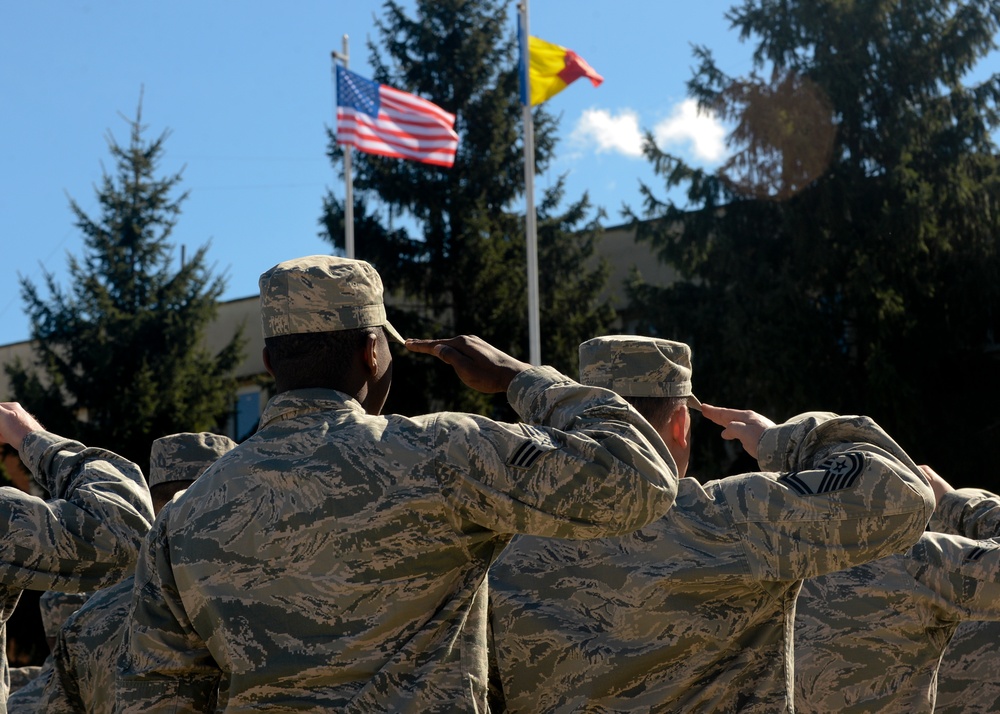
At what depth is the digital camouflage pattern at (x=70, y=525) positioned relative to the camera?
3572mm

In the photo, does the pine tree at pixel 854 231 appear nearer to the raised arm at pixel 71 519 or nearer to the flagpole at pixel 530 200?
the flagpole at pixel 530 200

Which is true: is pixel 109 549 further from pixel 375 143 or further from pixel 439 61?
pixel 439 61

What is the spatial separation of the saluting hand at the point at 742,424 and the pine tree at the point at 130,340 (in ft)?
63.8

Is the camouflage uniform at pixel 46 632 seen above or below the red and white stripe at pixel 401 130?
below

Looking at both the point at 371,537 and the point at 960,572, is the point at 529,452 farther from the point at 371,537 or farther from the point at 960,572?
the point at 960,572

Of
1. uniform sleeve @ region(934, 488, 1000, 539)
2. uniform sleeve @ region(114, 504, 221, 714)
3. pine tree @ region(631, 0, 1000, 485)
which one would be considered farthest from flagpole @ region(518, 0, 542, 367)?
uniform sleeve @ region(114, 504, 221, 714)

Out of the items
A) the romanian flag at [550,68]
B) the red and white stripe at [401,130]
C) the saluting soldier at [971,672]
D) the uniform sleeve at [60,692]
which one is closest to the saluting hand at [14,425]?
the uniform sleeve at [60,692]

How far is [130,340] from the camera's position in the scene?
23.0m

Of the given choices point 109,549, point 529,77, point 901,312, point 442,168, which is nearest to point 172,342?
point 442,168

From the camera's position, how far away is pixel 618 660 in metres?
3.30

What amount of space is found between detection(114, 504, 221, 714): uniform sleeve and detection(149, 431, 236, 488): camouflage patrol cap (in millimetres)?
2503

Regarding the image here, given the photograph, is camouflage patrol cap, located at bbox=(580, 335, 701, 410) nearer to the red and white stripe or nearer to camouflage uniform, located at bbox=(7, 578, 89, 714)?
camouflage uniform, located at bbox=(7, 578, 89, 714)

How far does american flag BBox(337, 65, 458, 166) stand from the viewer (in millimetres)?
17453

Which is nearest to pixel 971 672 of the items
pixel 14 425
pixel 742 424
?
pixel 742 424
